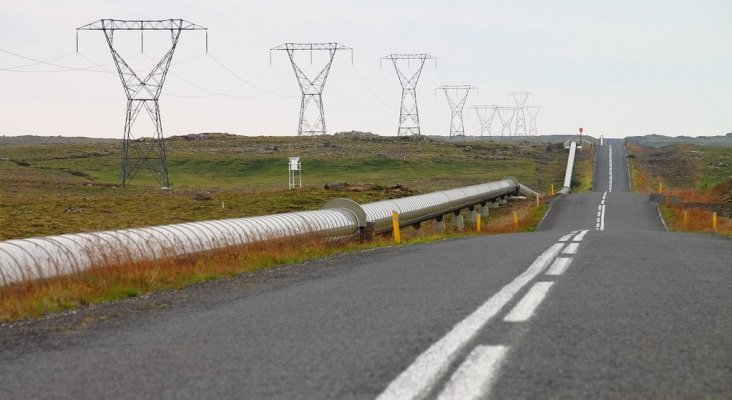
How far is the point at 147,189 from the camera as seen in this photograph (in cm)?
7288

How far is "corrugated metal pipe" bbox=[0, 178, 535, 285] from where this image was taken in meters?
12.8

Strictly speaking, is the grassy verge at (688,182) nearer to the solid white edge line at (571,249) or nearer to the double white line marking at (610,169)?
the double white line marking at (610,169)

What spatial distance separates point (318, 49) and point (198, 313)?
8822 cm

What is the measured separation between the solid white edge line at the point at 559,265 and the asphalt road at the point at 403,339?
0.06 metres

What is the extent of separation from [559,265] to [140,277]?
596 cm

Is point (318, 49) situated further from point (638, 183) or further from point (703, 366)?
point (703, 366)

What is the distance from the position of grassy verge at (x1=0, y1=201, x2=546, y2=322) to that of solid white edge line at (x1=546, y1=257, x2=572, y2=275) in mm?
4778

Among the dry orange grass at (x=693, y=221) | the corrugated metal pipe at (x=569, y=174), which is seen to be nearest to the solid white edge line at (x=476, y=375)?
the dry orange grass at (x=693, y=221)

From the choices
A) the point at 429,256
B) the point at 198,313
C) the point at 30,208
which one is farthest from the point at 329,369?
the point at 30,208

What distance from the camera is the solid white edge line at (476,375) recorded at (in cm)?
510

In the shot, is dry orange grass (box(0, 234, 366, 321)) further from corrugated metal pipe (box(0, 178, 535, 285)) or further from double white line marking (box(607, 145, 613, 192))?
double white line marking (box(607, 145, 613, 192))

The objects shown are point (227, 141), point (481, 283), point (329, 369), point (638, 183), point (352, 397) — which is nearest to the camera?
point (352, 397)

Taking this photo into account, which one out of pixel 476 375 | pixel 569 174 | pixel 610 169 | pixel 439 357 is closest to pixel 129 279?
pixel 439 357

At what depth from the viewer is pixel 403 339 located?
22.9 ft
